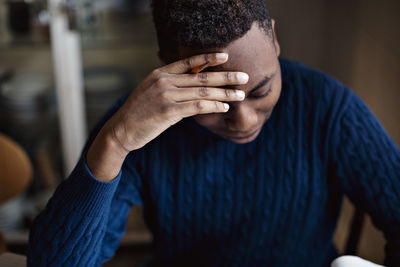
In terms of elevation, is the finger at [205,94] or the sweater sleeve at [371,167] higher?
the finger at [205,94]

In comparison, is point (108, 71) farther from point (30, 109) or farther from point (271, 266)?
point (271, 266)

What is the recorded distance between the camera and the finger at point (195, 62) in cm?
66

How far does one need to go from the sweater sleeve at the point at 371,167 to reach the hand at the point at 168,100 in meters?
0.32

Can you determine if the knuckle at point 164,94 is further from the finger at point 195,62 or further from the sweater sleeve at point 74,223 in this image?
the sweater sleeve at point 74,223

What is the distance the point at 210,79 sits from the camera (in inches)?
27.0

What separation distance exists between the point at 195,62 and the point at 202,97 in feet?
0.21

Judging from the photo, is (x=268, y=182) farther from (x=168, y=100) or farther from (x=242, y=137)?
(x=168, y=100)

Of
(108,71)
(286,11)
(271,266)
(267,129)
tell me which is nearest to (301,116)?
(267,129)

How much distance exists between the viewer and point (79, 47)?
1945 mm

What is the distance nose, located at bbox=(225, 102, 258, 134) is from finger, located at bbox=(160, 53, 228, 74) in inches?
3.9

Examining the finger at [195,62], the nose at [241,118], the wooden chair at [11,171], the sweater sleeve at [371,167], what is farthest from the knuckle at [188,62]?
the wooden chair at [11,171]

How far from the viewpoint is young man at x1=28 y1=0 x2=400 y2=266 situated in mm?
699

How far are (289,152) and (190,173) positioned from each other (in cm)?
24

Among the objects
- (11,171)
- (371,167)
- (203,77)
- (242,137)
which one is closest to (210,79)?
(203,77)
